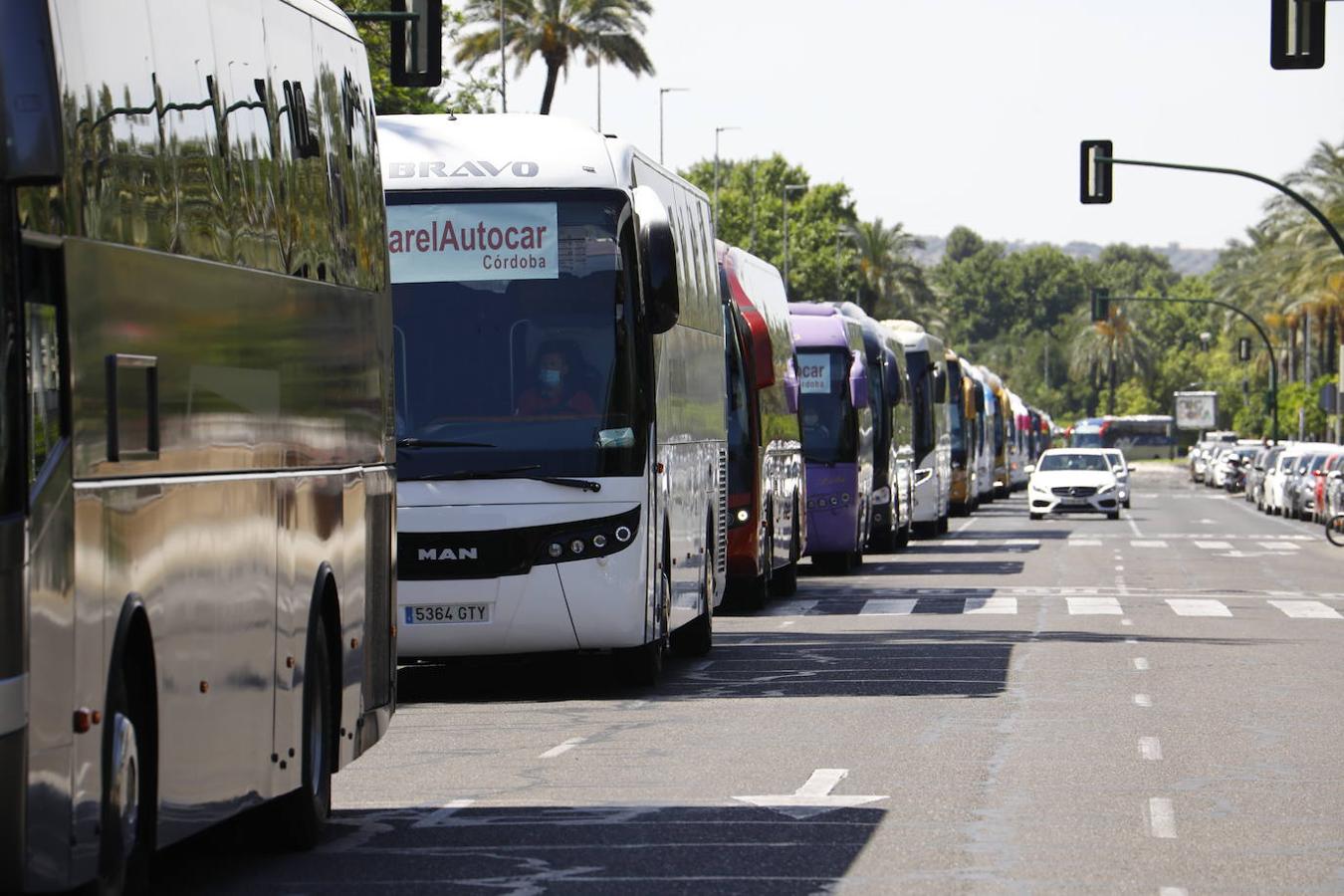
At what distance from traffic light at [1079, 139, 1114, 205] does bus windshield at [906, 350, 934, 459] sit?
31.4ft

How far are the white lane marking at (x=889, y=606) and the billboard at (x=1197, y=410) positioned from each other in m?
130

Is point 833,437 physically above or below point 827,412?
below

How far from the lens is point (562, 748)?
14812 mm

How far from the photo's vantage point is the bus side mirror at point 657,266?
1703cm

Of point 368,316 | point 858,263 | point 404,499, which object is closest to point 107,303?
point 368,316

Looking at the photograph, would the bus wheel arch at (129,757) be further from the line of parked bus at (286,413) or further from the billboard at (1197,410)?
the billboard at (1197,410)

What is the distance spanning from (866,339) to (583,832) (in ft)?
98.1

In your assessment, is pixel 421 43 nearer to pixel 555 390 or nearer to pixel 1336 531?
pixel 555 390

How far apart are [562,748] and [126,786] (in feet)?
22.9

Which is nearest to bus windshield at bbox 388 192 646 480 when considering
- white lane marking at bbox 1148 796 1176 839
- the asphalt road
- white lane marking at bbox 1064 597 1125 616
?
the asphalt road

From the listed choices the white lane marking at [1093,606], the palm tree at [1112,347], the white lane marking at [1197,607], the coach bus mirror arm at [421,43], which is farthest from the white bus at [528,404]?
the palm tree at [1112,347]

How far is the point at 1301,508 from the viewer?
66.4 metres

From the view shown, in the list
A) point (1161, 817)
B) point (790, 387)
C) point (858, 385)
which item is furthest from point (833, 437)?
point (1161, 817)

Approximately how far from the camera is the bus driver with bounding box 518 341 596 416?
17.3 meters
